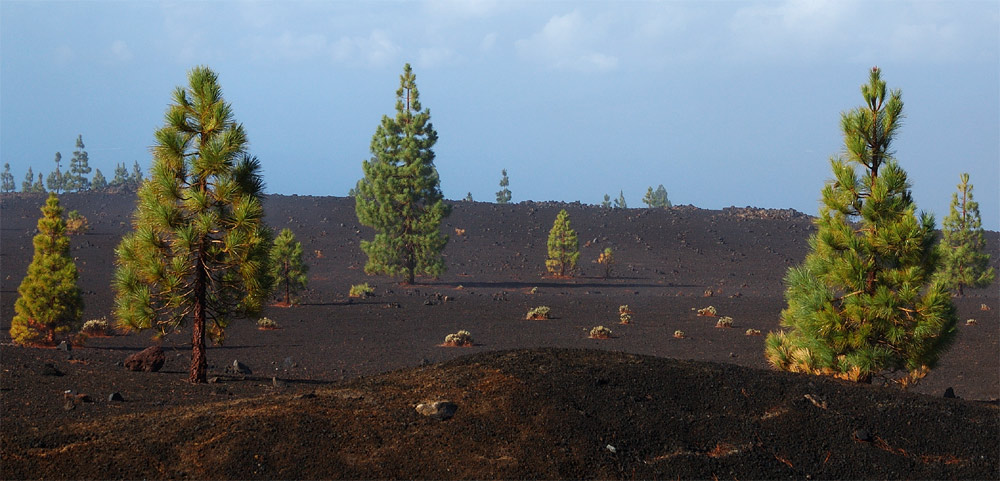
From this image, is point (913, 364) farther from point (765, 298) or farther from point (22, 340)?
point (765, 298)

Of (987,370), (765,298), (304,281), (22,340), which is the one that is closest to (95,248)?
(304,281)

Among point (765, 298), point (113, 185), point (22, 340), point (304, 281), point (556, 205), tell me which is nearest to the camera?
point (22, 340)

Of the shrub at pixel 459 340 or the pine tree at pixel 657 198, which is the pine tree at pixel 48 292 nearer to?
the shrub at pixel 459 340

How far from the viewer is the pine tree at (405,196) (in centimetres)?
4275

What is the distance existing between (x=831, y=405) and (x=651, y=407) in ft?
6.60

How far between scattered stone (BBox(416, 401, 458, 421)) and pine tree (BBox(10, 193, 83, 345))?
1421 centimetres

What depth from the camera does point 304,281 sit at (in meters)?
31.3

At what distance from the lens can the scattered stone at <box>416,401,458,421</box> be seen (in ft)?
26.1

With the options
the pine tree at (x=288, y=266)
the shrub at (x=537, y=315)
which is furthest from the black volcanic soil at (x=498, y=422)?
the pine tree at (x=288, y=266)

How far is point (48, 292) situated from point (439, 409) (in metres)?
14.8

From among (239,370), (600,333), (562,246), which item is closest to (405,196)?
(562,246)

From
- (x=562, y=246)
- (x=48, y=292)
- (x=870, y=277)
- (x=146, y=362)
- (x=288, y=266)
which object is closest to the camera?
(x=870, y=277)

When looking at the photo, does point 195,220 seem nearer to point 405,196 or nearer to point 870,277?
point 870,277

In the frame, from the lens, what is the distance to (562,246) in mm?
49719
